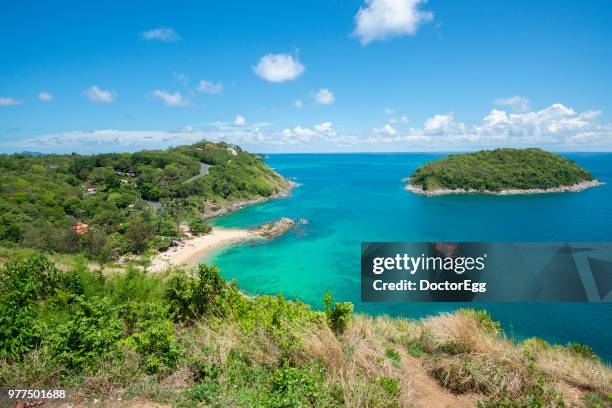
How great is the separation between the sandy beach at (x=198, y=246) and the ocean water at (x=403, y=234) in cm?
240

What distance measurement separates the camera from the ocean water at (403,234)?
25688 millimetres

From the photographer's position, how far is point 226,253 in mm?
41250

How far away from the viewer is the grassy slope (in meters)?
4.57

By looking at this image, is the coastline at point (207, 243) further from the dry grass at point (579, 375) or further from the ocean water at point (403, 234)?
the dry grass at point (579, 375)

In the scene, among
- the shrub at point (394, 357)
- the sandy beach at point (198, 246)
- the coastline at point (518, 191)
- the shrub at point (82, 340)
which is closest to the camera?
the shrub at point (82, 340)

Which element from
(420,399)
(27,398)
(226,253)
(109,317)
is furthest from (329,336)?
(226,253)

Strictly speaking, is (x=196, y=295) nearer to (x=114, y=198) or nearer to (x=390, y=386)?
(x=390, y=386)

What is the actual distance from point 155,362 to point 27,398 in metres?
1.61

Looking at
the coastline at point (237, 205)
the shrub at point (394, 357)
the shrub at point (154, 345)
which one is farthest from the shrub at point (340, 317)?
the coastline at point (237, 205)

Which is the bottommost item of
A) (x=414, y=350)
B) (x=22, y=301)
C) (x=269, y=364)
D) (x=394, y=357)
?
(x=414, y=350)

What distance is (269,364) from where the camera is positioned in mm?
5527

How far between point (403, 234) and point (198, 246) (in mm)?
31839

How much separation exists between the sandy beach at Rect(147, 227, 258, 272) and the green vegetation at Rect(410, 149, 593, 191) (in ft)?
202

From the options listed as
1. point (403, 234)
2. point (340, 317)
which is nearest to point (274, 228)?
point (403, 234)
